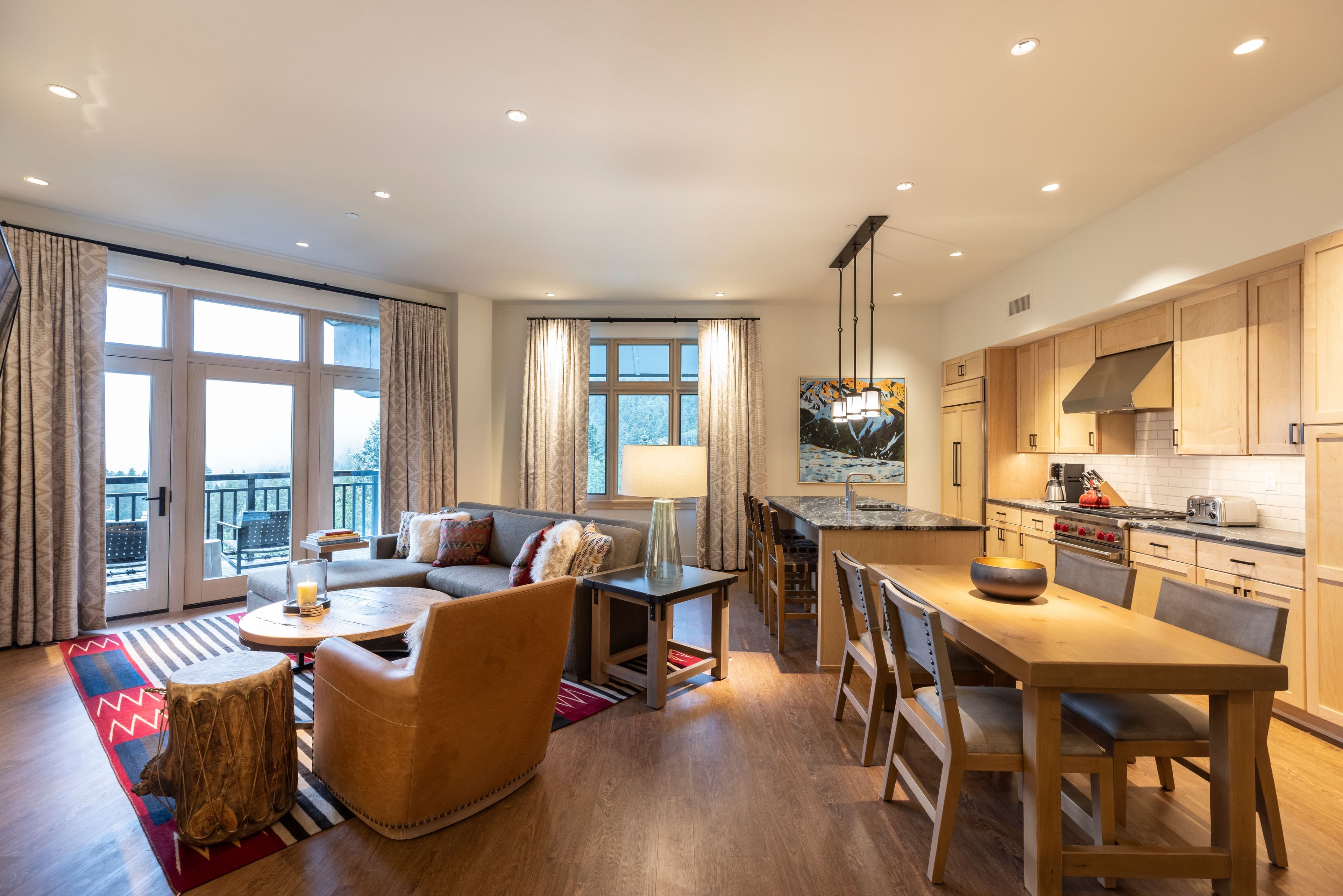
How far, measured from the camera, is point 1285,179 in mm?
2973

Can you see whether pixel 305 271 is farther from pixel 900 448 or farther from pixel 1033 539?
pixel 1033 539

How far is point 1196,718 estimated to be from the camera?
1978 mm

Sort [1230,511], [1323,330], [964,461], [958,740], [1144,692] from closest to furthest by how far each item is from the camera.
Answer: [1144,692] → [958,740] → [1323,330] → [1230,511] → [964,461]

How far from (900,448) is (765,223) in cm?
342

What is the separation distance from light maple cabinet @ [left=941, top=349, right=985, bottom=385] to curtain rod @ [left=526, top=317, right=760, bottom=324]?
2.07 m

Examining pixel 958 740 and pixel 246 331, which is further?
pixel 246 331

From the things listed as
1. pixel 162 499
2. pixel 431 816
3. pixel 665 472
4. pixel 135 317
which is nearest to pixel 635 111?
pixel 665 472

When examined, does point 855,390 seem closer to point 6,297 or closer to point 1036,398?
point 1036,398

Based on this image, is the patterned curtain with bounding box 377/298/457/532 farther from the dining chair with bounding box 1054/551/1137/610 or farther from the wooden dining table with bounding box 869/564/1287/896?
the wooden dining table with bounding box 869/564/1287/896

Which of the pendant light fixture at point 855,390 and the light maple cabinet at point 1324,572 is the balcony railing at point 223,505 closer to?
the pendant light fixture at point 855,390

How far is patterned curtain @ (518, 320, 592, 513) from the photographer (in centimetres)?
673

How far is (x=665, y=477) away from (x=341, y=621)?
1681mm

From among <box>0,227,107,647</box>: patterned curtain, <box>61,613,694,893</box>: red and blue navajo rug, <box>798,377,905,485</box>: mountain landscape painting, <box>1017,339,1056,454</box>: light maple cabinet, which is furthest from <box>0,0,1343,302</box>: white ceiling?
<box>61,613,694,893</box>: red and blue navajo rug

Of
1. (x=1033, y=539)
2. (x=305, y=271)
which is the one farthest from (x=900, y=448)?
(x=305, y=271)
